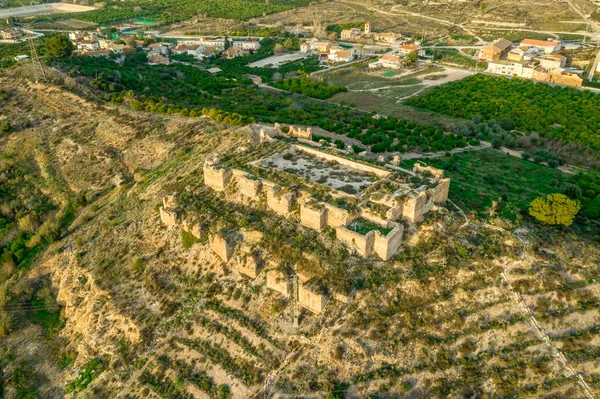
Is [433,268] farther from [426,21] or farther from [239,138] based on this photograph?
[426,21]

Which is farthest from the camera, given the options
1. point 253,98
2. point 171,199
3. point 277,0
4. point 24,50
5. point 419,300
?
point 277,0

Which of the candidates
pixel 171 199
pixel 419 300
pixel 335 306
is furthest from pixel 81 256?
pixel 419 300

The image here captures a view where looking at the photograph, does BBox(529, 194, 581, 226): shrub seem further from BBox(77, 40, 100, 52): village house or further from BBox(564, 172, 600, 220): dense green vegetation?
BBox(77, 40, 100, 52): village house

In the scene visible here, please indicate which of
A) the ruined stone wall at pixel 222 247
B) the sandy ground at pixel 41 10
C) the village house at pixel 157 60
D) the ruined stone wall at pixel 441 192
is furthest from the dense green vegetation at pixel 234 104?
the sandy ground at pixel 41 10

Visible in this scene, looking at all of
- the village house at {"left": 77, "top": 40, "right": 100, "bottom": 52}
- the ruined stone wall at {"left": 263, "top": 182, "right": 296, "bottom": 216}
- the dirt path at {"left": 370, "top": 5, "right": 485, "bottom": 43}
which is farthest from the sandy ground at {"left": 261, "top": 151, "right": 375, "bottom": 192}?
the dirt path at {"left": 370, "top": 5, "right": 485, "bottom": 43}

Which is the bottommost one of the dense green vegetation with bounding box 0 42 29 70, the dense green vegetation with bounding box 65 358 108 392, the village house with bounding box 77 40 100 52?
the dense green vegetation with bounding box 65 358 108 392

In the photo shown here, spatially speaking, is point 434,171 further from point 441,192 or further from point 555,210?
point 555,210

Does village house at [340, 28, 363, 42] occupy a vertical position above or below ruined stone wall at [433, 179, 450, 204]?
below
